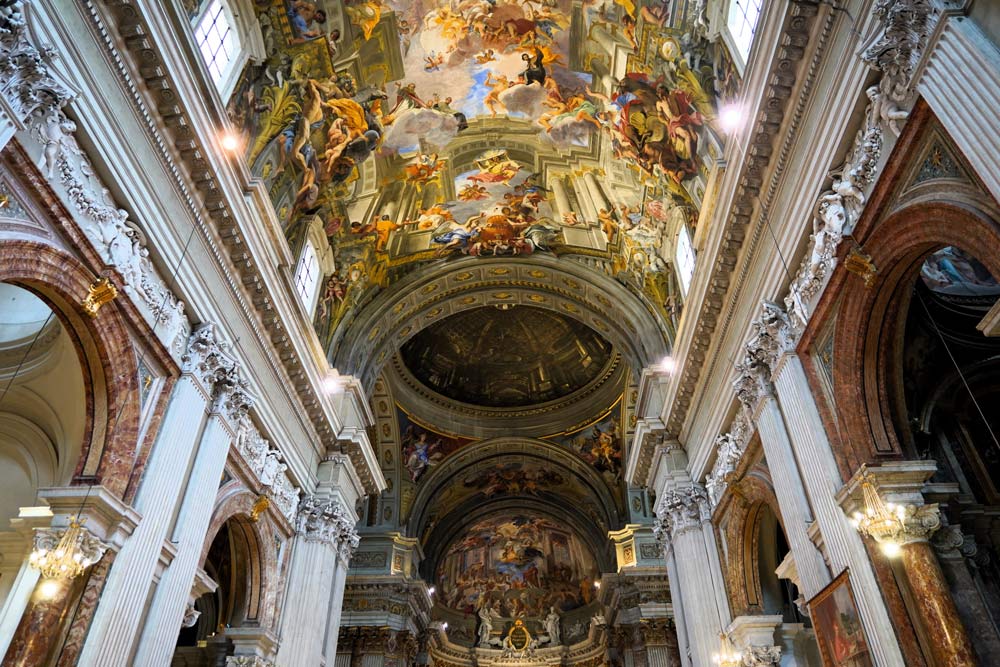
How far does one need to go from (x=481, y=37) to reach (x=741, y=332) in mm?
7901

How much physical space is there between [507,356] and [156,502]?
19440 millimetres

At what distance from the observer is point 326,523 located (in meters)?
14.7

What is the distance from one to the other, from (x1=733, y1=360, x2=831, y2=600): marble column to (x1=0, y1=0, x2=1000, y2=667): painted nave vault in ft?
0.21

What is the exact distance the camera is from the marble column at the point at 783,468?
8.86 metres

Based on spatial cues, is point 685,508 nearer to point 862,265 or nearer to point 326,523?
point 326,523

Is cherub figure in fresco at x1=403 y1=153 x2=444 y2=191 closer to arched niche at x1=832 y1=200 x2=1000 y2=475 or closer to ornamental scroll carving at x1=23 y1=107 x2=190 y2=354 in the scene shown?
ornamental scroll carving at x1=23 y1=107 x2=190 y2=354

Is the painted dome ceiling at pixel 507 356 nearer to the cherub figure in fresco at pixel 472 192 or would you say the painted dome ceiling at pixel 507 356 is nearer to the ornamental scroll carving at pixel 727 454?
the cherub figure in fresco at pixel 472 192

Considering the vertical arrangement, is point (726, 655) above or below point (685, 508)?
below

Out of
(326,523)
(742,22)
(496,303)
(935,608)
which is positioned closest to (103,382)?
(326,523)

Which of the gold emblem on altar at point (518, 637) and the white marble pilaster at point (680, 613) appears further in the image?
the gold emblem on altar at point (518, 637)

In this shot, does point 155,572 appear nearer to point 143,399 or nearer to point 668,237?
point 143,399

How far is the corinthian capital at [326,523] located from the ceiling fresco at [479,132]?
12.4 ft

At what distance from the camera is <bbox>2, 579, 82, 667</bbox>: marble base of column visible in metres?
7.22

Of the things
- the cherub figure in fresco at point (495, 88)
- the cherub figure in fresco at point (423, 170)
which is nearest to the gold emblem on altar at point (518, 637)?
the cherub figure in fresco at point (423, 170)
